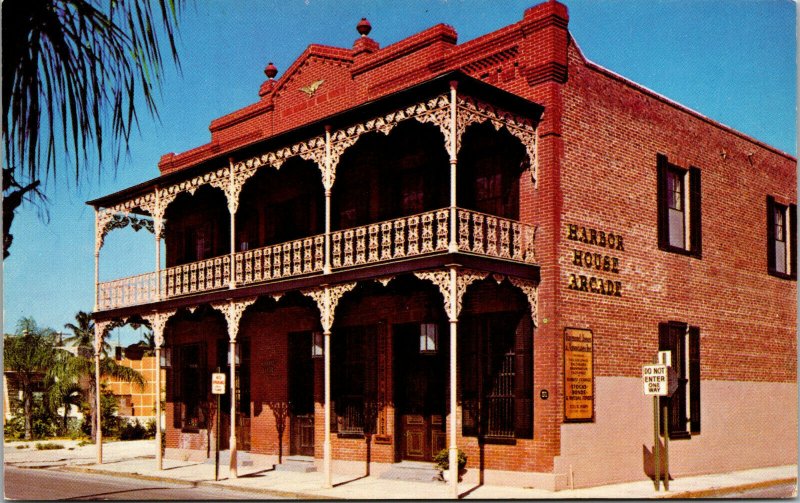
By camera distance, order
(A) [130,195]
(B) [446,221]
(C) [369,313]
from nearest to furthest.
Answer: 1. (B) [446,221]
2. (C) [369,313]
3. (A) [130,195]

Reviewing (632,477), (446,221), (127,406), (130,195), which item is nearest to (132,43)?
(446,221)

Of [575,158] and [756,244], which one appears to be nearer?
[575,158]

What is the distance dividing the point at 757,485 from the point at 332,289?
9.16 metres

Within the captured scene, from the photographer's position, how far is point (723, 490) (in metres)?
17.4

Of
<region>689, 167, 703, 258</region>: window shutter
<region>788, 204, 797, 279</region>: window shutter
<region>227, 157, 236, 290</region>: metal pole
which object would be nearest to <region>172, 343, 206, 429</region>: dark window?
<region>227, 157, 236, 290</region>: metal pole

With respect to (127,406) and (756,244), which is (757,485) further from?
(127,406)

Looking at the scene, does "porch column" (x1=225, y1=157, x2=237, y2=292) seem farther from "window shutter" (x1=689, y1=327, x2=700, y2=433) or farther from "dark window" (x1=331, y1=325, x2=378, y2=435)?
"window shutter" (x1=689, y1=327, x2=700, y2=433)

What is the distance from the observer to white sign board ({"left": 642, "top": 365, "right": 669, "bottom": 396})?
15875 millimetres

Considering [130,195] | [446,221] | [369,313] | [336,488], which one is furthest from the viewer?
[130,195]

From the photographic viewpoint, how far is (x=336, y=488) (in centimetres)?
1819

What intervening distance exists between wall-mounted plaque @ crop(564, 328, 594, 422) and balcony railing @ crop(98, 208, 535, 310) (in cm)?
175

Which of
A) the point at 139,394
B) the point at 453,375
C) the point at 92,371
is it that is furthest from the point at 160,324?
the point at 139,394

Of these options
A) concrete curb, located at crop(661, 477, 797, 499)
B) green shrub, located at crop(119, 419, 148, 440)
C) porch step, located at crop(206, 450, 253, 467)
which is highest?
concrete curb, located at crop(661, 477, 797, 499)

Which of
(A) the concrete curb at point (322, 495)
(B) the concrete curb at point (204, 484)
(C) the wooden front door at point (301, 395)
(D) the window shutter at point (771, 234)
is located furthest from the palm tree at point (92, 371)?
(D) the window shutter at point (771, 234)
